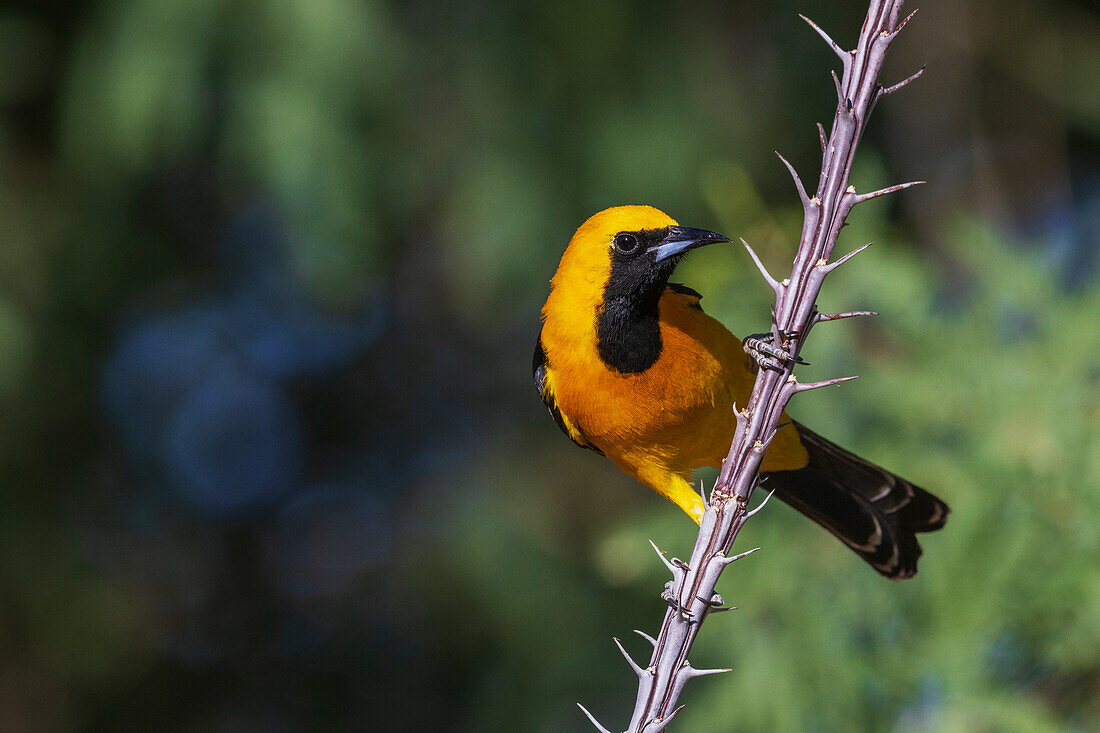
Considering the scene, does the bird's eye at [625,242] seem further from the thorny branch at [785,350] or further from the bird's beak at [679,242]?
the thorny branch at [785,350]

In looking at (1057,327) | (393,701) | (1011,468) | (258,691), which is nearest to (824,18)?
(1057,327)

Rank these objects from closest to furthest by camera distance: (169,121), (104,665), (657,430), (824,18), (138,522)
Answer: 1. (657,430)
2. (169,121)
3. (824,18)
4. (104,665)
5. (138,522)

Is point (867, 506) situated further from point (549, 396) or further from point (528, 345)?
point (528, 345)

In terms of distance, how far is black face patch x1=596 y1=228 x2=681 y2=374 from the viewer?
252 centimetres

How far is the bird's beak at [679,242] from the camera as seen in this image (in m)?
2.34

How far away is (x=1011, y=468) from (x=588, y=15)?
127 inches

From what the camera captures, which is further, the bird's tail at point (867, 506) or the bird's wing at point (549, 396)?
the bird's tail at point (867, 506)

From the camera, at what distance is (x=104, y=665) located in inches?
280

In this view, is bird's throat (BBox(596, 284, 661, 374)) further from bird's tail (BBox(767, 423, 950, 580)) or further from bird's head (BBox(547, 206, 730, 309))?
bird's tail (BBox(767, 423, 950, 580))

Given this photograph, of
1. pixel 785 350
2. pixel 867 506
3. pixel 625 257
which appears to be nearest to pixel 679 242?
pixel 625 257

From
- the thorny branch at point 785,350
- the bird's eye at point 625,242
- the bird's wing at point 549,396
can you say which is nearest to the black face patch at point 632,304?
the bird's eye at point 625,242

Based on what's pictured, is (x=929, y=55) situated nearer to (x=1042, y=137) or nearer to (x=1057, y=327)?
(x=1042, y=137)

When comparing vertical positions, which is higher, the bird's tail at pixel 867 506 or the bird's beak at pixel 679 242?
the bird's beak at pixel 679 242

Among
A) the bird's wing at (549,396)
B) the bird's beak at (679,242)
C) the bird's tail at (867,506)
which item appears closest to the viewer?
the bird's beak at (679,242)
